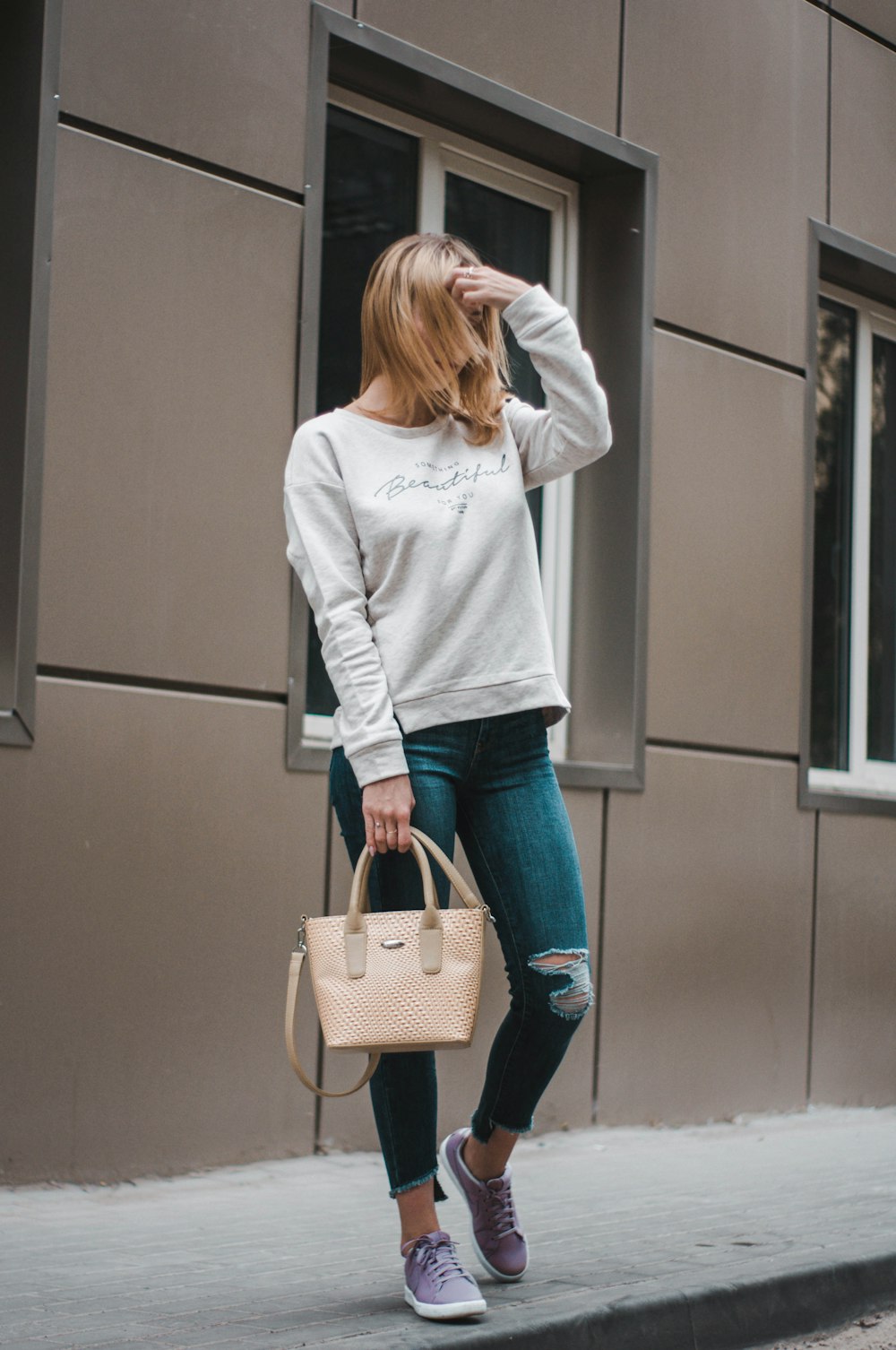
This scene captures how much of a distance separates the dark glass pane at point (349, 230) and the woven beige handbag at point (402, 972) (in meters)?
2.39

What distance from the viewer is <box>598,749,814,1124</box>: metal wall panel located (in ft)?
19.3

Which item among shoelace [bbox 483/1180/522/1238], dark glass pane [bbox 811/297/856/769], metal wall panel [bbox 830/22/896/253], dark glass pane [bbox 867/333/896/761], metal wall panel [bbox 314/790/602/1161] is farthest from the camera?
dark glass pane [bbox 867/333/896/761]

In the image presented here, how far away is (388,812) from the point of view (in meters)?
3.02

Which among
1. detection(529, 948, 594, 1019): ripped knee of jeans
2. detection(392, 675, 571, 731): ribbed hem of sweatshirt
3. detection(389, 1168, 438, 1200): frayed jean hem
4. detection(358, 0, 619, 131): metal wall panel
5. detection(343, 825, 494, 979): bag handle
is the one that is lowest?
detection(389, 1168, 438, 1200): frayed jean hem

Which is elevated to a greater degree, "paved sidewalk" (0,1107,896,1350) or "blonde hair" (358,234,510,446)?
"blonde hair" (358,234,510,446)

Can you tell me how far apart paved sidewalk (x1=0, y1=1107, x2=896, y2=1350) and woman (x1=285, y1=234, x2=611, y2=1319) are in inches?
11.4

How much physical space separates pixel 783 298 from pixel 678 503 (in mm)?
→ 1152

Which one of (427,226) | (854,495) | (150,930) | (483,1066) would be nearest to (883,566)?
(854,495)

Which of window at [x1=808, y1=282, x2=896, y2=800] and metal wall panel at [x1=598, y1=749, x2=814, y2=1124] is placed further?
window at [x1=808, y1=282, x2=896, y2=800]

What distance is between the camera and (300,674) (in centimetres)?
496

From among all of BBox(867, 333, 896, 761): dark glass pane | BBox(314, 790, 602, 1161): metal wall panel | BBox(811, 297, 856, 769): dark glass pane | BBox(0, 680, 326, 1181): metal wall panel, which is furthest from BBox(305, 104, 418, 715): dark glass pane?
BBox(867, 333, 896, 761): dark glass pane

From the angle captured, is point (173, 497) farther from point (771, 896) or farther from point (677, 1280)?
point (771, 896)

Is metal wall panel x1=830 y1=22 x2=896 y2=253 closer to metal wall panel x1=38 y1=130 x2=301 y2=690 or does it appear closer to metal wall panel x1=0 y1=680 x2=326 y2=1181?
metal wall panel x1=38 y1=130 x2=301 y2=690

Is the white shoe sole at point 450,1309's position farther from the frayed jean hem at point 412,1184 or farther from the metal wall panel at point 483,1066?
the metal wall panel at point 483,1066
